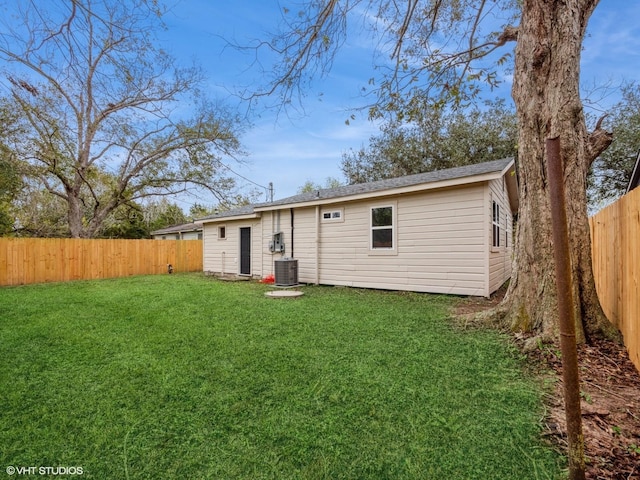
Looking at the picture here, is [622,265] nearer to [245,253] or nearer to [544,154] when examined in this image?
[544,154]

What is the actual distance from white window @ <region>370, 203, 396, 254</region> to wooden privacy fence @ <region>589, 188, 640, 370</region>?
4.01 m

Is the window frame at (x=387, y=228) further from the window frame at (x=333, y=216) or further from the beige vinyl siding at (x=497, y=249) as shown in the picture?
the beige vinyl siding at (x=497, y=249)

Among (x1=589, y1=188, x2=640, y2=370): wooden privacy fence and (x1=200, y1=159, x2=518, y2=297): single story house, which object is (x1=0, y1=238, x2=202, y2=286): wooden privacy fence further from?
(x1=589, y1=188, x2=640, y2=370): wooden privacy fence

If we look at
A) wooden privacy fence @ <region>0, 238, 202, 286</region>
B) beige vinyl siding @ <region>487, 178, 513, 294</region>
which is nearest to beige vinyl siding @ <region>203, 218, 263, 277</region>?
wooden privacy fence @ <region>0, 238, 202, 286</region>

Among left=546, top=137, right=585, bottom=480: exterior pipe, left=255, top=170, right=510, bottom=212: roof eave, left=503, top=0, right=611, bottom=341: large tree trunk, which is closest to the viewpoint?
left=546, top=137, right=585, bottom=480: exterior pipe

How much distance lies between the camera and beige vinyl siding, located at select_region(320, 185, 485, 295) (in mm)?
6555

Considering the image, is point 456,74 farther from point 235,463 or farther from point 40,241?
point 40,241

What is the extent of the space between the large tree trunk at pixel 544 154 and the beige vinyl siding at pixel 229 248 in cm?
850

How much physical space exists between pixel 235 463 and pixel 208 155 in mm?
16265

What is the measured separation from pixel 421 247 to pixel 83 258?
38.3 feet

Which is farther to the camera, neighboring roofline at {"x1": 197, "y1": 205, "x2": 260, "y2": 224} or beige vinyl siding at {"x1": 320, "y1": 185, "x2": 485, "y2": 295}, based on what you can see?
neighboring roofline at {"x1": 197, "y1": 205, "x2": 260, "y2": 224}

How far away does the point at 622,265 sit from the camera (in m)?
3.02

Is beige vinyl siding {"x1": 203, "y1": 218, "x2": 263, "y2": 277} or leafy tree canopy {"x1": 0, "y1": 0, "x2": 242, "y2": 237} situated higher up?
leafy tree canopy {"x1": 0, "y1": 0, "x2": 242, "y2": 237}

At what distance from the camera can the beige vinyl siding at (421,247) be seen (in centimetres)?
655
